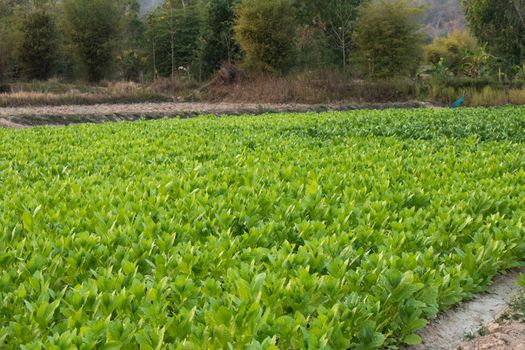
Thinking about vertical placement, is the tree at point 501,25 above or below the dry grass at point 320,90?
above

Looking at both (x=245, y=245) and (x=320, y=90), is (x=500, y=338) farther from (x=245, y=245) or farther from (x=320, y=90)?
(x=320, y=90)

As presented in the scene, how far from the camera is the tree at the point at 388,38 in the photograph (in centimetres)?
2617

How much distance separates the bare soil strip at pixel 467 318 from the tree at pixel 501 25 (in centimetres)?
3299

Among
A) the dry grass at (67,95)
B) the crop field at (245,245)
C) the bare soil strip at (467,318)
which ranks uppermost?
the dry grass at (67,95)

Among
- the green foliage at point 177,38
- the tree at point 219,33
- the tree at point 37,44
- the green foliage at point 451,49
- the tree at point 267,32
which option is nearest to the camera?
the tree at point 267,32

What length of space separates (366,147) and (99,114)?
1086cm

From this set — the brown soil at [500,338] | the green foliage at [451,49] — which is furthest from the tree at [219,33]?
the brown soil at [500,338]

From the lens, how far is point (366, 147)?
24.5 ft

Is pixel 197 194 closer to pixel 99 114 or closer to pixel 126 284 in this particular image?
pixel 126 284

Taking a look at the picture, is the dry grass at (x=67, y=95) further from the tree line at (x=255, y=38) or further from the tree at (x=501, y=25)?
the tree at (x=501, y=25)

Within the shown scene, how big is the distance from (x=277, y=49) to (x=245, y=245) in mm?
25403

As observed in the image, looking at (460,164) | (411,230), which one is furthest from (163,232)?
(460,164)

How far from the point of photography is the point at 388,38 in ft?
85.5

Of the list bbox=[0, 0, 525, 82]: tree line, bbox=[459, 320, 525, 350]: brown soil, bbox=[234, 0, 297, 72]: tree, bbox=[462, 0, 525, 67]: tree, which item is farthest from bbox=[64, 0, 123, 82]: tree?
bbox=[459, 320, 525, 350]: brown soil
